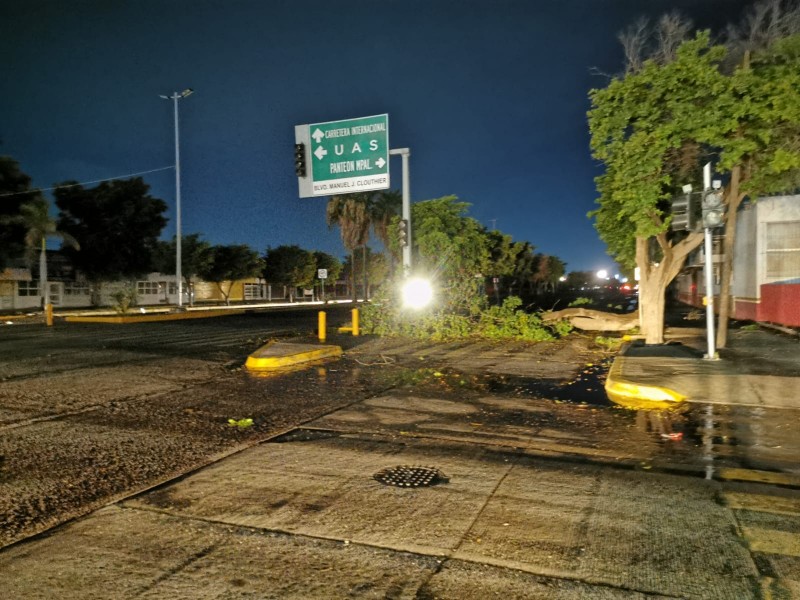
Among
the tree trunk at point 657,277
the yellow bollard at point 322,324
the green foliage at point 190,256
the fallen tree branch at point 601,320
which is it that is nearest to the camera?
the tree trunk at point 657,277

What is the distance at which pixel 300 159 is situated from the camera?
19.3m

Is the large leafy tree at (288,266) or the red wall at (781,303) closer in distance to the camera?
the red wall at (781,303)

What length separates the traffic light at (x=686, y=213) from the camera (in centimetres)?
1166

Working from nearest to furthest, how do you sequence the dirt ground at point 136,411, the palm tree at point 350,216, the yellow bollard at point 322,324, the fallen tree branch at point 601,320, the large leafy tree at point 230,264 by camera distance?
the dirt ground at point 136,411, the yellow bollard at point 322,324, the fallen tree branch at point 601,320, the palm tree at point 350,216, the large leafy tree at point 230,264

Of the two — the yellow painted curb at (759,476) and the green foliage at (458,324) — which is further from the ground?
the green foliage at (458,324)

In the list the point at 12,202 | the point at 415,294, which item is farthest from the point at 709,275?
the point at 12,202

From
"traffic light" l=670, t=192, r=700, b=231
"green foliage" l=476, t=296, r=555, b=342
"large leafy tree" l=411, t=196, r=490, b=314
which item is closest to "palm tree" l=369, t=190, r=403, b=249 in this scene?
"large leafy tree" l=411, t=196, r=490, b=314

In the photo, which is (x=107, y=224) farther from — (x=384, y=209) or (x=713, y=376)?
(x=713, y=376)

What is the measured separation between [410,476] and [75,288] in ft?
174

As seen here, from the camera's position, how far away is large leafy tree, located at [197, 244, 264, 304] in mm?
58578

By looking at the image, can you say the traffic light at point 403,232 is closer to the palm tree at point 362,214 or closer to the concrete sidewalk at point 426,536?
the concrete sidewalk at point 426,536

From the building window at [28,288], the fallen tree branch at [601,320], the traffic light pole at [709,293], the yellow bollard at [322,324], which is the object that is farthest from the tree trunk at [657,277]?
the building window at [28,288]

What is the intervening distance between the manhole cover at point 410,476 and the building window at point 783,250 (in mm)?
20140

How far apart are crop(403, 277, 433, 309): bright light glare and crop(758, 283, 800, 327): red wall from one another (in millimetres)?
11055
